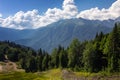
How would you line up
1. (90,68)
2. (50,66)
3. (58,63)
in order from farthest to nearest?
(50,66) → (58,63) → (90,68)

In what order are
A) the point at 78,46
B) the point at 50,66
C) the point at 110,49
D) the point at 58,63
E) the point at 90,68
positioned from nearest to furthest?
1. the point at 110,49
2. the point at 90,68
3. the point at 78,46
4. the point at 58,63
5. the point at 50,66

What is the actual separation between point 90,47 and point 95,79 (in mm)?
32669

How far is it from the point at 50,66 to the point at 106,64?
3205 inches

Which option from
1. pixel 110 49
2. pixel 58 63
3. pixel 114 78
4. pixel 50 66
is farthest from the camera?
pixel 50 66

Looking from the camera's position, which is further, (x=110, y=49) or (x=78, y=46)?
(x=78, y=46)

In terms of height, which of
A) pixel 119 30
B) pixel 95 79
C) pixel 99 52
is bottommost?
pixel 95 79

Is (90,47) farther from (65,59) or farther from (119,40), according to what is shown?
(65,59)

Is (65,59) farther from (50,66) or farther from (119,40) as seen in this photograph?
(119,40)

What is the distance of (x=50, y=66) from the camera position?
185 metres

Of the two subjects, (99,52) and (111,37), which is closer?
(111,37)

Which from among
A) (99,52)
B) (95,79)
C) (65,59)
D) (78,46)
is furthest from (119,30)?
(65,59)

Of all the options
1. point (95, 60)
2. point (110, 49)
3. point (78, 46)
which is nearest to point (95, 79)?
point (110, 49)

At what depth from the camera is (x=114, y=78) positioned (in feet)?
259

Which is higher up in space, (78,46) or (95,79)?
(78,46)
